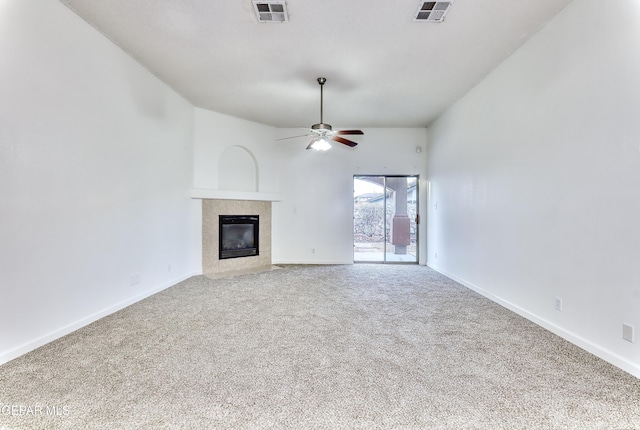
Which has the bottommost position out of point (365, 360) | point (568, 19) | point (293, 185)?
point (365, 360)

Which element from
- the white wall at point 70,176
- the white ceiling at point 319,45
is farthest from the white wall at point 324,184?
the white wall at point 70,176

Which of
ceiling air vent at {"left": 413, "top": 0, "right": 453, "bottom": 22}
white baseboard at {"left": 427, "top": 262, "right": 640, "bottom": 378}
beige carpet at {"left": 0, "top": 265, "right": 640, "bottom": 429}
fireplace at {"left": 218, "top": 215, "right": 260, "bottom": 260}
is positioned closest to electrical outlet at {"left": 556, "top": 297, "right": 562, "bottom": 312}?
white baseboard at {"left": 427, "top": 262, "right": 640, "bottom": 378}

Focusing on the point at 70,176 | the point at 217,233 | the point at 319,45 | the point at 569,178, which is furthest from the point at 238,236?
the point at 569,178

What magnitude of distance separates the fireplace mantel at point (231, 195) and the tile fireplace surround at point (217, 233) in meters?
0.09

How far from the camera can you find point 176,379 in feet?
5.95

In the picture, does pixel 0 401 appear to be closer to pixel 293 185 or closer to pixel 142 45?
pixel 142 45

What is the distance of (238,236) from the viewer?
5.52m

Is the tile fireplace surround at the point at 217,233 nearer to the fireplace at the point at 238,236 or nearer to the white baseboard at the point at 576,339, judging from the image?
the fireplace at the point at 238,236

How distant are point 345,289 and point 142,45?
395 centimetres

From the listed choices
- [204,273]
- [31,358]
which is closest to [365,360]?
[31,358]

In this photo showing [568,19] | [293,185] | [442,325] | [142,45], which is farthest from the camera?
[293,185]

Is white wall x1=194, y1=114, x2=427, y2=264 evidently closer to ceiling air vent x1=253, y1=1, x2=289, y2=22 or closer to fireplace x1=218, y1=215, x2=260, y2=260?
fireplace x1=218, y1=215, x2=260, y2=260

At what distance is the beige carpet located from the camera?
1.47 m

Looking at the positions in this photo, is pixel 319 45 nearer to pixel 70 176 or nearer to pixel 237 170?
pixel 70 176
